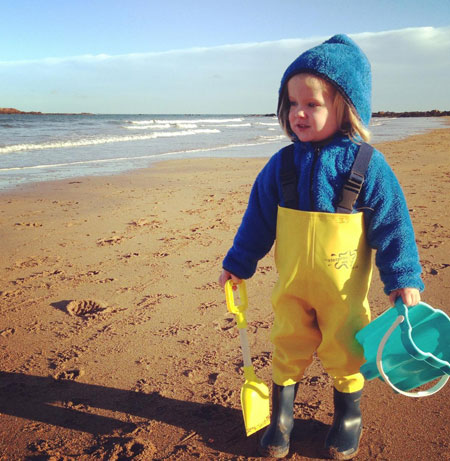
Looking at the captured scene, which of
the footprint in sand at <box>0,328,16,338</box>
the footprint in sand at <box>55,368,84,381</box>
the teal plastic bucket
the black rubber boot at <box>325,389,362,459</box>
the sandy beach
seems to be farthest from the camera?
the footprint in sand at <box>0,328,16,338</box>

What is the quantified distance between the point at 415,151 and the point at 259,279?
10.5 metres

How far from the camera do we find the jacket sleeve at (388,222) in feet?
5.12

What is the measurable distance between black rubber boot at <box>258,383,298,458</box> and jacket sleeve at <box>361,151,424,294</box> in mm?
664

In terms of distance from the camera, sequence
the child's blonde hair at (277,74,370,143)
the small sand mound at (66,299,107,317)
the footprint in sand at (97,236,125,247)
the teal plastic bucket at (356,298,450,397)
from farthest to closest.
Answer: the footprint in sand at (97,236,125,247)
the small sand mound at (66,299,107,317)
the child's blonde hair at (277,74,370,143)
the teal plastic bucket at (356,298,450,397)

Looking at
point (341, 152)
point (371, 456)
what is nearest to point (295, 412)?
point (371, 456)

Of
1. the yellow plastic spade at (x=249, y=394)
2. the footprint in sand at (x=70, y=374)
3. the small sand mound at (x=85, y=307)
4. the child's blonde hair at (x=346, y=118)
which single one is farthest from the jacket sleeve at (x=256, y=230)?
the small sand mound at (x=85, y=307)

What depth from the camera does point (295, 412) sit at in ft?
6.52

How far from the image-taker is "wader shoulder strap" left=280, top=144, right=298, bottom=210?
1640mm

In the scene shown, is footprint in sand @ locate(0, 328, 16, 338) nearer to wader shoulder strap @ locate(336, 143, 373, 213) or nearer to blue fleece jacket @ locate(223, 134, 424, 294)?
blue fleece jacket @ locate(223, 134, 424, 294)

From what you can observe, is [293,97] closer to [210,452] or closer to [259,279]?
[210,452]

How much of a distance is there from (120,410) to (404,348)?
4.54ft

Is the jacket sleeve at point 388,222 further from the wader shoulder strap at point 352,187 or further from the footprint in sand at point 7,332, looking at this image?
the footprint in sand at point 7,332

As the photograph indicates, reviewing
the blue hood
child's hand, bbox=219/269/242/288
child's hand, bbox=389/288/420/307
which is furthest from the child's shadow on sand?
the blue hood

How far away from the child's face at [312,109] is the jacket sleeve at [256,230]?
0.62 feet
